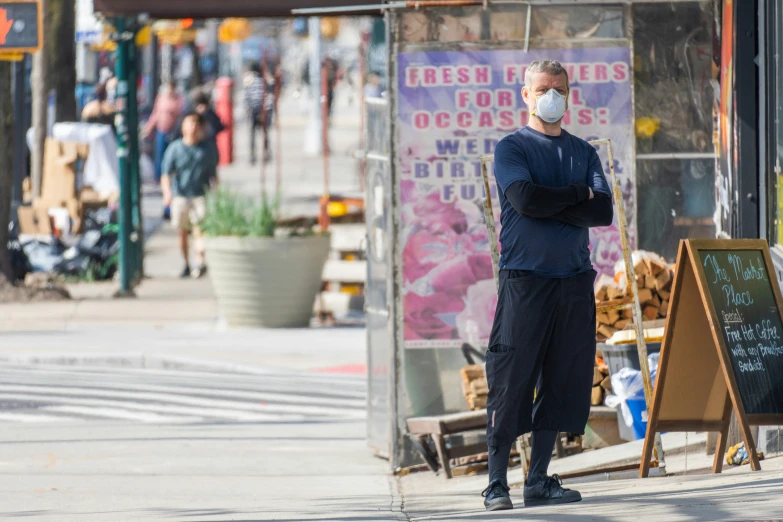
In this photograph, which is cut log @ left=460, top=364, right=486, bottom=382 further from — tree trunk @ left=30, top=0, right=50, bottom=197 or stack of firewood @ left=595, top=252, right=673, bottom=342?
tree trunk @ left=30, top=0, right=50, bottom=197

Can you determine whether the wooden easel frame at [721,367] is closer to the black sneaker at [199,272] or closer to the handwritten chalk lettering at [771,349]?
the handwritten chalk lettering at [771,349]

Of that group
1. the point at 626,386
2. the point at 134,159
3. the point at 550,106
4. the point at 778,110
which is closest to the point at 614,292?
the point at 626,386

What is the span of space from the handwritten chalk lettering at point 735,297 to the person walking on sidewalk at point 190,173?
39.2ft

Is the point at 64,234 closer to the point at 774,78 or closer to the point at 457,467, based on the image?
the point at 457,467

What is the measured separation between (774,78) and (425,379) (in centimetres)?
258

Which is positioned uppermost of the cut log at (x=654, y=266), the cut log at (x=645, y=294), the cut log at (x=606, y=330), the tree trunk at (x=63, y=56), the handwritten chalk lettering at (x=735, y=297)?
the tree trunk at (x=63, y=56)

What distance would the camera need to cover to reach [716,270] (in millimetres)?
7090

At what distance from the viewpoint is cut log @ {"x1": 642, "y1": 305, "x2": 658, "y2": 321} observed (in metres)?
8.77

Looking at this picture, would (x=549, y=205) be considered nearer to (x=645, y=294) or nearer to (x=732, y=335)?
(x=732, y=335)

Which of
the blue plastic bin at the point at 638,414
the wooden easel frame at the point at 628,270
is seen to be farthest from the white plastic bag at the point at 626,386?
the wooden easel frame at the point at 628,270

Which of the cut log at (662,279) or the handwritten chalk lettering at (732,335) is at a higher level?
the cut log at (662,279)

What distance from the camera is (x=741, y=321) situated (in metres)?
7.09

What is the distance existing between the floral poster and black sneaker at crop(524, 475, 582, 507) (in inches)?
85.9

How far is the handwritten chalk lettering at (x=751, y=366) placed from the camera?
6980 mm
